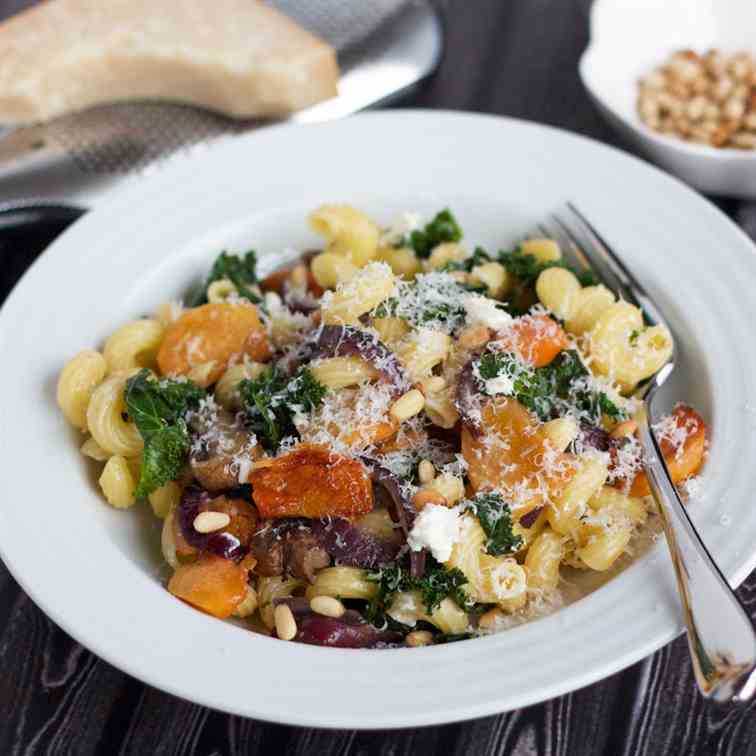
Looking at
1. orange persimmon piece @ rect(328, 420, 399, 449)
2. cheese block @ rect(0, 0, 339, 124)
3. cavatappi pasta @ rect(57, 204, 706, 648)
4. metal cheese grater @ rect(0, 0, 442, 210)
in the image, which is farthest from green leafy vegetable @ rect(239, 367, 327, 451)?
cheese block @ rect(0, 0, 339, 124)

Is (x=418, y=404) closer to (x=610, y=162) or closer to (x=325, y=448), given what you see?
(x=325, y=448)

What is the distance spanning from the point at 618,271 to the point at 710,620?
139cm

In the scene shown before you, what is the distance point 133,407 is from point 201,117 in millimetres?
1944

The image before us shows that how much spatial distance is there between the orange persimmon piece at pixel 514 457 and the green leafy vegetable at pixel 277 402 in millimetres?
425

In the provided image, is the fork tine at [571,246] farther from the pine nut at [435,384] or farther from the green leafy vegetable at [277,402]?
the green leafy vegetable at [277,402]

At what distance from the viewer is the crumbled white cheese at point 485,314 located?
2.77 metres

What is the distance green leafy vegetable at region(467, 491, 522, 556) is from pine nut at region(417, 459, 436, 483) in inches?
4.7

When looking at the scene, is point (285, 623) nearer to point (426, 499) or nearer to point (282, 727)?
point (282, 727)

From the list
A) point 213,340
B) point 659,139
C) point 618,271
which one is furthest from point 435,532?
point 659,139

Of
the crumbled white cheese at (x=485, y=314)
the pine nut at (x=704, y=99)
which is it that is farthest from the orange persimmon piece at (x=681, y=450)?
the pine nut at (x=704, y=99)

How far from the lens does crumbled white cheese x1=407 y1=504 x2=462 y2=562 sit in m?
2.40

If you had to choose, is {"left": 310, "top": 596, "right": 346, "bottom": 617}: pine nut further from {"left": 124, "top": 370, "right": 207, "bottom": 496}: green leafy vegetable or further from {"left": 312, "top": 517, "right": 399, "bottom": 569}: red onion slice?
{"left": 124, "top": 370, "right": 207, "bottom": 496}: green leafy vegetable

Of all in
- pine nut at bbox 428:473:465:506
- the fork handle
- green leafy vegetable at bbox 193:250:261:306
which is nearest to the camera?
the fork handle

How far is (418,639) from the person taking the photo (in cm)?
245
